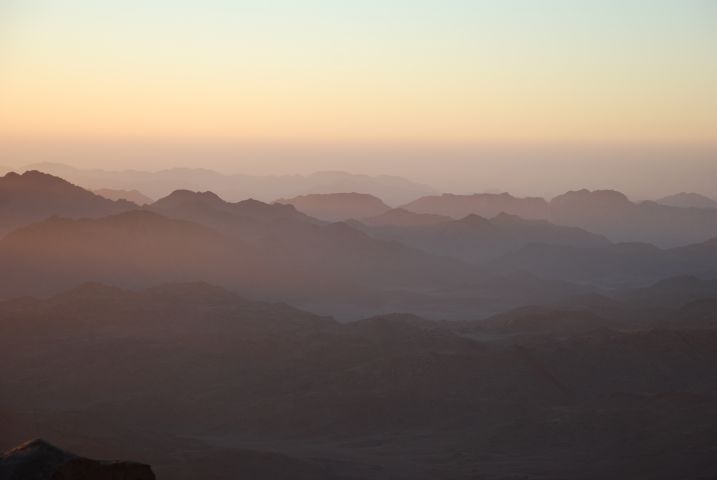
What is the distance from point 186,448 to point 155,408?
1795 cm

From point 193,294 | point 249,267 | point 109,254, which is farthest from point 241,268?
point 193,294

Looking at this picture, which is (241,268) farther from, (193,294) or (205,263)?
(193,294)

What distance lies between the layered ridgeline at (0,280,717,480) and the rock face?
24.0 m

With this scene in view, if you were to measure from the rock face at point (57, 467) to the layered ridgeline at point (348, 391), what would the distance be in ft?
78.8

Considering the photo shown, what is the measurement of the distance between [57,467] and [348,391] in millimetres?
56221

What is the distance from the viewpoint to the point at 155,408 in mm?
87562

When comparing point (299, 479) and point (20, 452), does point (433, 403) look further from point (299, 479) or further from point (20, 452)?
point (20, 452)

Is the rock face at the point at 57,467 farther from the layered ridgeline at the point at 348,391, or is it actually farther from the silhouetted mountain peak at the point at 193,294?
the silhouetted mountain peak at the point at 193,294

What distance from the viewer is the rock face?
34.6m

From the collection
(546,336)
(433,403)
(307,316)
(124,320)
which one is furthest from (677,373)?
(124,320)

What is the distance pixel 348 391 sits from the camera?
9075 cm

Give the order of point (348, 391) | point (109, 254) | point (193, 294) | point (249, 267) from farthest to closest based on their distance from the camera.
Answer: point (249, 267) < point (109, 254) < point (193, 294) < point (348, 391)

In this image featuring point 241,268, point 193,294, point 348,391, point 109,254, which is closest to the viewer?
point 348,391

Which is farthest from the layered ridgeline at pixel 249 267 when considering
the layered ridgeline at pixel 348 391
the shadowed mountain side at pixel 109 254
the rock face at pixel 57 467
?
the rock face at pixel 57 467
